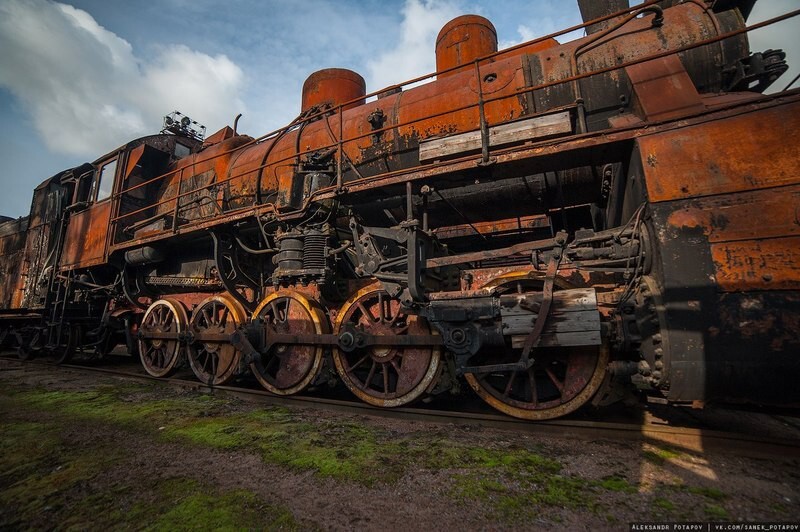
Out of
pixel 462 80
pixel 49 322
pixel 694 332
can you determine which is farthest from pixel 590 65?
pixel 49 322

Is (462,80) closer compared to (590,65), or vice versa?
(590,65)

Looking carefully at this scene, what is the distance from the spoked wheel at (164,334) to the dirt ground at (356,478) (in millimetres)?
2264

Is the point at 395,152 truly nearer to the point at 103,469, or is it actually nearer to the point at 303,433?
the point at 303,433

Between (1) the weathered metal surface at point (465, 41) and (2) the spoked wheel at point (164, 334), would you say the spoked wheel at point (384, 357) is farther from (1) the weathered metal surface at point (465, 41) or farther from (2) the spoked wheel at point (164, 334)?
(1) the weathered metal surface at point (465, 41)

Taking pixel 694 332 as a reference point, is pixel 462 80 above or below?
above

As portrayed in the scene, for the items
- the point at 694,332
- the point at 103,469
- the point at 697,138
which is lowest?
the point at 103,469

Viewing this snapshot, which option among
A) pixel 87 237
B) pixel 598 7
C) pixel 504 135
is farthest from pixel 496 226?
pixel 87 237

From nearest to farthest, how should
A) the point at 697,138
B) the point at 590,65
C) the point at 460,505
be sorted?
the point at 460,505 → the point at 697,138 → the point at 590,65

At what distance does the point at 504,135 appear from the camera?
3.52m

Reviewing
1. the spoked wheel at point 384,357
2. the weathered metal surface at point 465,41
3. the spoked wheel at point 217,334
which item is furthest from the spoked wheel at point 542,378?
the weathered metal surface at point 465,41

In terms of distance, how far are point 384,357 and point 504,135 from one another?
277cm

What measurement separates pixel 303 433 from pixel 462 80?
178 inches

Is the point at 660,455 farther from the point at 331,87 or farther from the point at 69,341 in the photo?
the point at 69,341

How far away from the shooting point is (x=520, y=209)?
4.22m
